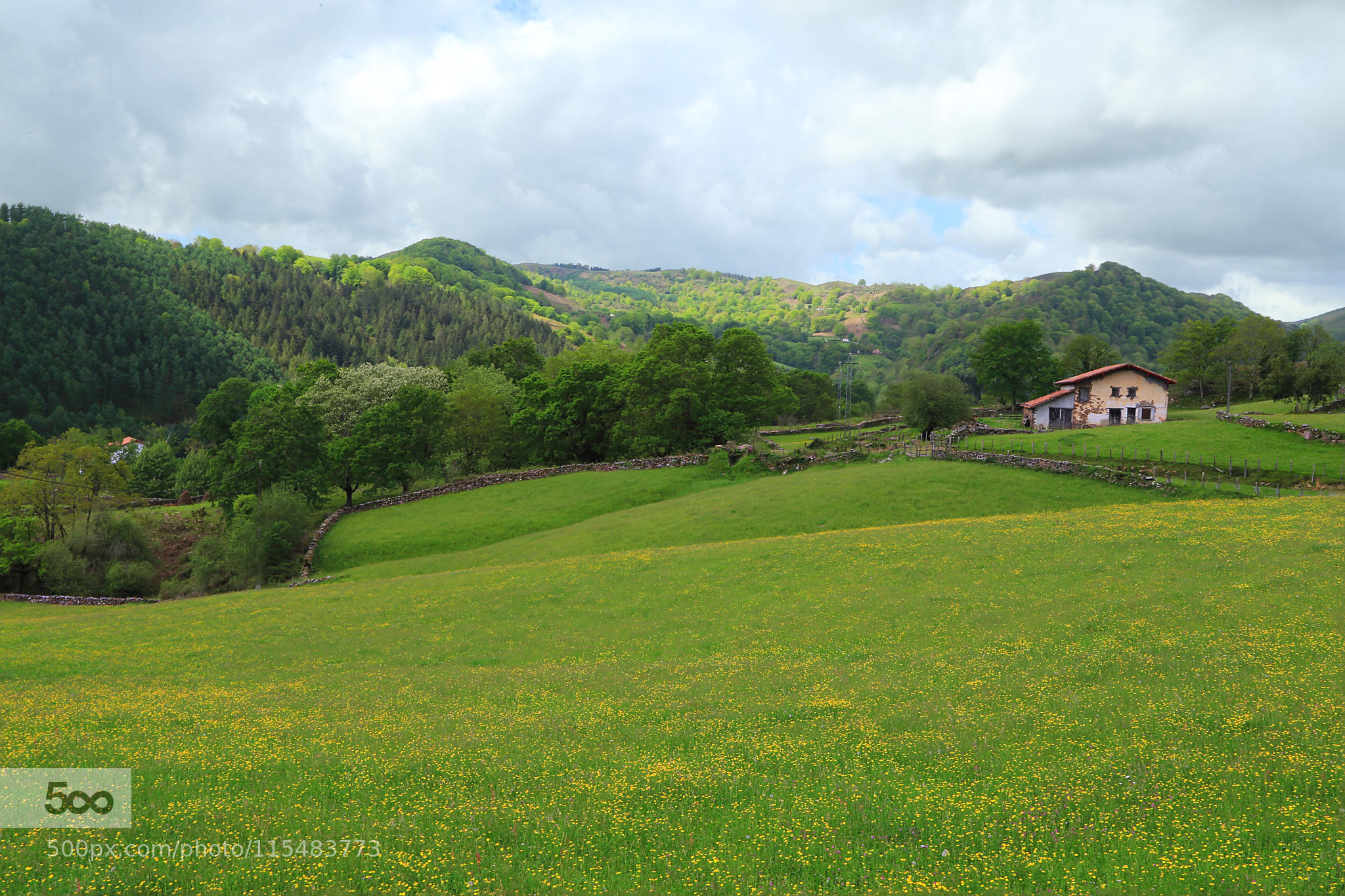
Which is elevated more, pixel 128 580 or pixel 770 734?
pixel 770 734

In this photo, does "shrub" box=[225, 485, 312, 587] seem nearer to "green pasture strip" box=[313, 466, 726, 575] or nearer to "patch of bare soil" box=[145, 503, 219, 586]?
"green pasture strip" box=[313, 466, 726, 575]

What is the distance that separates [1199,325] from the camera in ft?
365

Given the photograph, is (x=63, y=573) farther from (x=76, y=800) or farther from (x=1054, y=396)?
(x=1054, y=396)

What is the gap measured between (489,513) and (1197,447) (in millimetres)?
54453

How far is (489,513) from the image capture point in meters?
58.1

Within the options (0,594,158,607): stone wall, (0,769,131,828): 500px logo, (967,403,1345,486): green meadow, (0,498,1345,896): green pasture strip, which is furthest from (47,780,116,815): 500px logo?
(967,403,1345,486): green meadow

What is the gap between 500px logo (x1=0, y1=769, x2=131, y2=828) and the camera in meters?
10.7

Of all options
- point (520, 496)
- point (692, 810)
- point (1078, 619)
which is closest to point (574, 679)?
point (692, 810)

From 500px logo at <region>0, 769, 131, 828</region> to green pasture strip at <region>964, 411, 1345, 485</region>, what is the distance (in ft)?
183

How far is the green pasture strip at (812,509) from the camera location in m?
44.8

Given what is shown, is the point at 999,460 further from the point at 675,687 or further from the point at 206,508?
the point at 206,508

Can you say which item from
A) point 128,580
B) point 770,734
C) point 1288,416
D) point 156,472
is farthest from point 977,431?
point 156,472

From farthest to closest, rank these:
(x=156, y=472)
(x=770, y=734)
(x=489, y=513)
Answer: (x=156, y=472), (x=489, y=513), (x=770, y=734)

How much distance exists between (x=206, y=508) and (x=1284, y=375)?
122349 mm
